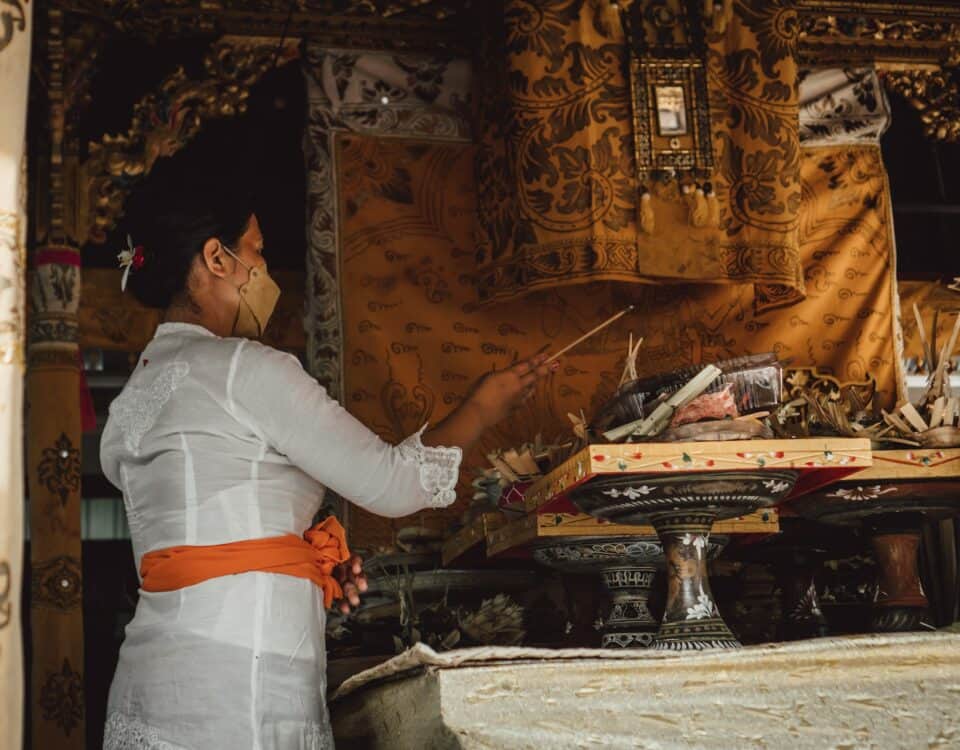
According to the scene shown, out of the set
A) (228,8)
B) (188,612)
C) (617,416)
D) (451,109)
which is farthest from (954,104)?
(188,612)

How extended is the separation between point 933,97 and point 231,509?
3.40 metres

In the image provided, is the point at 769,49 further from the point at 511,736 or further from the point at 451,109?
the point at 511,736

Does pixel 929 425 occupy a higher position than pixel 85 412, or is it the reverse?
pixel 85 412

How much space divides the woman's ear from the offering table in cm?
71

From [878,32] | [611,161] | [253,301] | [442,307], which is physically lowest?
[253,301]

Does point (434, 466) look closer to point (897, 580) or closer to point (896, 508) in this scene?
point (896, 508)

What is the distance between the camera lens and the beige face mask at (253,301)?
97.7 inches

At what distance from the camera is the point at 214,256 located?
2.46 meters

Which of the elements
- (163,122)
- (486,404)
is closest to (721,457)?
(486,404)

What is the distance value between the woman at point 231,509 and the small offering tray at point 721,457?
230 mm

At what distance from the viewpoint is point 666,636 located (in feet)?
7.91

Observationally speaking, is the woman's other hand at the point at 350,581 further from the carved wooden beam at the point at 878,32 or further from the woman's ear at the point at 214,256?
the carved wooden beam at the point at 878,32

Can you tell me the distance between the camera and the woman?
7.24 ft

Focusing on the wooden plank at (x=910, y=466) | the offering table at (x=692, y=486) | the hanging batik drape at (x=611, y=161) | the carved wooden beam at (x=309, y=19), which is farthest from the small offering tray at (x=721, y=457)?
the carved wooden beam at (x=309, y=19)
